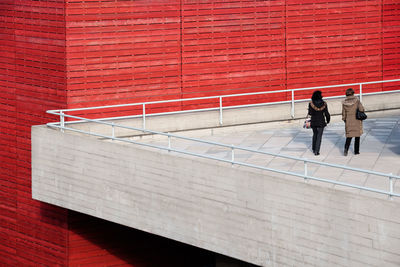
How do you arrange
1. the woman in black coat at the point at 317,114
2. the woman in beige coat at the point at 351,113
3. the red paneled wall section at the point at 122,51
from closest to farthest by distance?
1. the woman in beige coat at the point at 351,113
2. the woman in black coat at the point at 317,114
3. the red paneled wall section at the point at 122,51

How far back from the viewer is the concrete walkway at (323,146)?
15953mm

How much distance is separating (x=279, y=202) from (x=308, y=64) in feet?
27.5

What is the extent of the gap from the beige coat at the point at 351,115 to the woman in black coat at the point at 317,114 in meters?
0.36

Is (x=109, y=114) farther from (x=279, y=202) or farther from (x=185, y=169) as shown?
(x=279, y=202)

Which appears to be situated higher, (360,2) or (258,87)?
(360,2)

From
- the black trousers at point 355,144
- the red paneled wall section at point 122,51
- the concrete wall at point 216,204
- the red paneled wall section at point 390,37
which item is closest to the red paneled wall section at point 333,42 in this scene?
the red paneled wall section at point 390,37

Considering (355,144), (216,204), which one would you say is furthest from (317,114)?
(216,204)

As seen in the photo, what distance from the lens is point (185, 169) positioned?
16.8 m

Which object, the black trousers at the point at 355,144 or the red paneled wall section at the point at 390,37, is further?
the red paneled wall section at the point at 390,37

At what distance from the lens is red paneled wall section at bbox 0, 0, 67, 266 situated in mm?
20375

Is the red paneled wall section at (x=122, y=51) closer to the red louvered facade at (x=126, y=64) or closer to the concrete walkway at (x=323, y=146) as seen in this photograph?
the red louvered facade at (x=126, y=64)

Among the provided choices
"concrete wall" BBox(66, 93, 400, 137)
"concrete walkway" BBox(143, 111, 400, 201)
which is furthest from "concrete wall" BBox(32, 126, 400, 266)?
"concrete wall" BBox(66, 93, 400, 137)

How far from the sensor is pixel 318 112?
17.5 metres

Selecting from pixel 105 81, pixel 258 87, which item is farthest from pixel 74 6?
pixel 258 87
